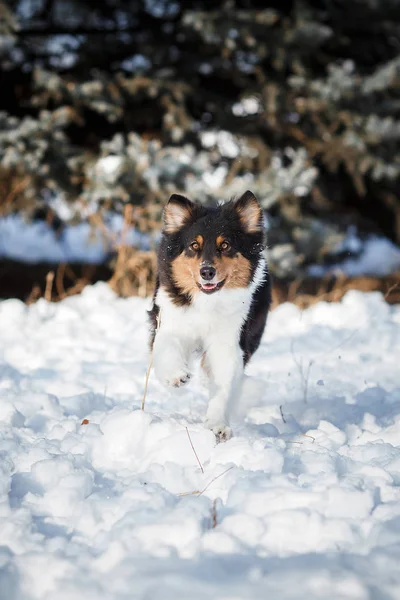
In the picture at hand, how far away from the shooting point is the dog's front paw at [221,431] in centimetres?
316

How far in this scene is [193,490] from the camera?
2.52 meters

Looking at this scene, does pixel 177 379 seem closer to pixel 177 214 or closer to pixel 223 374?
pixel 223 374

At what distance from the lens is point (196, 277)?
3.67m

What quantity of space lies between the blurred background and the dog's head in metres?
4.06

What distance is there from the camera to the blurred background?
825cm

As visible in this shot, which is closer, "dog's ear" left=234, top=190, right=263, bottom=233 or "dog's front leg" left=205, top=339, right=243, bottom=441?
"dog's front leg" left=205, top=339, right=243, bottom=441

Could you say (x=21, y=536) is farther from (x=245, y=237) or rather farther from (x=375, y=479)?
(x=245, y=237)

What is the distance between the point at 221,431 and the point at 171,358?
0.55 meters

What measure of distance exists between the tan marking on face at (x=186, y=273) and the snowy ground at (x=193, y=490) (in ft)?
2.64

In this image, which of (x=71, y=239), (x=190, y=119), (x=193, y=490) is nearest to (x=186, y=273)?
(x=193, y=490)

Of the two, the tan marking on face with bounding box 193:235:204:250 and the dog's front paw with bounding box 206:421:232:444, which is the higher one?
the tan marking on face with bounding box 193:235:204:250

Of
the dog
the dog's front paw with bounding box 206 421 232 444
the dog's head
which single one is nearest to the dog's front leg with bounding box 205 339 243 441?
the dog

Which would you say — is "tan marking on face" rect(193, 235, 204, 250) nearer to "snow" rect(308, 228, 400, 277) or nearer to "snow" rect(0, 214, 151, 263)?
"snow" rect(0, 214, 151, 263)

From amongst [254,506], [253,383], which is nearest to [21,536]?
[254,506]
